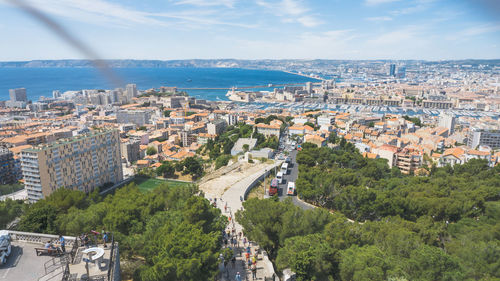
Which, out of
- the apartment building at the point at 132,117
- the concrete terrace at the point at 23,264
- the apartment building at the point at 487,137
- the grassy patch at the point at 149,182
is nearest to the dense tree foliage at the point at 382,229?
the concrete terrace at the point at 23,264

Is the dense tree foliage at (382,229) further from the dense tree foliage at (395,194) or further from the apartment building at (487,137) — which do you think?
the apartment building at (487,137)

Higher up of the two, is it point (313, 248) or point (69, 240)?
point (69, 240)

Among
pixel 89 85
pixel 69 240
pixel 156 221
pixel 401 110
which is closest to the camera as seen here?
pixel 69 240

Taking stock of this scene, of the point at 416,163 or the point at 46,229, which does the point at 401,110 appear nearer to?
the point at 416,163

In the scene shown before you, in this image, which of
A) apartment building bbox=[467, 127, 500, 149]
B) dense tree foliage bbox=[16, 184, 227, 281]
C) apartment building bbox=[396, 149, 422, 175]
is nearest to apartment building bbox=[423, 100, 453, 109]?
apartment building bbox=[467, 127, 500, 149]

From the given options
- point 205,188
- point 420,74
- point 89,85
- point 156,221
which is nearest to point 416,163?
point 205,188

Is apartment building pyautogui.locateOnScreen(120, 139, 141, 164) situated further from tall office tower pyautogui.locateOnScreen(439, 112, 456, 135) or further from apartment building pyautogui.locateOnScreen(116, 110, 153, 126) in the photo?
tall office tower pyautogui.locateOnScreen(439, 112, 456, 135)
